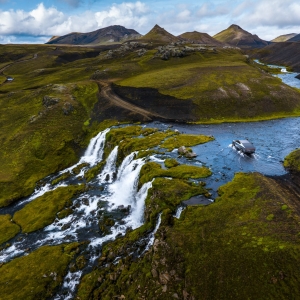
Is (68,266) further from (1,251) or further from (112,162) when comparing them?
(112,162)

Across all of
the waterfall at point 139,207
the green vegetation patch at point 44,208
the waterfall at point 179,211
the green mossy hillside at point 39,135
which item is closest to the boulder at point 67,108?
the green mossy hillside at point 39,135

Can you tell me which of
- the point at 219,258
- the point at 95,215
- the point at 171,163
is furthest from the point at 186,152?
the point at 219,258

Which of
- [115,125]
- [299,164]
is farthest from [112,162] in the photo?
[299,164]

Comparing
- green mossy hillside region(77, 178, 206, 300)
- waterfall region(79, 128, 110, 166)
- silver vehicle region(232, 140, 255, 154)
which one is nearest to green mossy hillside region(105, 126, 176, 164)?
waterfall region(79, 128, 110, 166)

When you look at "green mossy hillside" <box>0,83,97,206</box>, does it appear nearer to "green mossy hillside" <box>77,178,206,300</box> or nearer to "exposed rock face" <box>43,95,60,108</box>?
"exposed rock face" <box>43,95,60,108</box>

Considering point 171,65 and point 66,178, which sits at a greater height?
point 171,65

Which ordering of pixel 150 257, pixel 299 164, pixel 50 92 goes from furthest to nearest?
pixel 50 92
pixel 299 164
pixel 150 257
